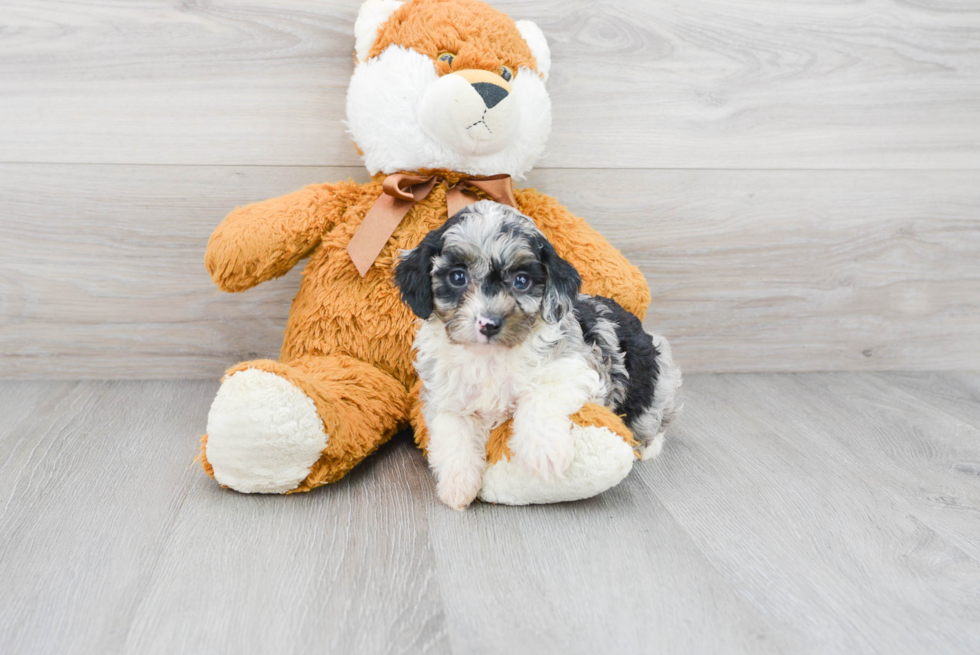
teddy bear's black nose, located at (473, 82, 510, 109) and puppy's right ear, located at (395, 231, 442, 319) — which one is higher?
teddy bear's black nose, located at (473, 82, 510, 109)

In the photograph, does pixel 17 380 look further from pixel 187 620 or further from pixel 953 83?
pixel 953 83

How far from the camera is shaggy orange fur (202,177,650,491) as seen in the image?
1.66 metres

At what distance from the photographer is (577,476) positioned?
1382 mm

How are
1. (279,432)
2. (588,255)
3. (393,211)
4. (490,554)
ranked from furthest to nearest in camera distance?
1. (588,255)
2. (393,211)
3. (279,432)
4. (490,554)

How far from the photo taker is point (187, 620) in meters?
1.07

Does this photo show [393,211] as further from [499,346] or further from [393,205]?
[499,346]

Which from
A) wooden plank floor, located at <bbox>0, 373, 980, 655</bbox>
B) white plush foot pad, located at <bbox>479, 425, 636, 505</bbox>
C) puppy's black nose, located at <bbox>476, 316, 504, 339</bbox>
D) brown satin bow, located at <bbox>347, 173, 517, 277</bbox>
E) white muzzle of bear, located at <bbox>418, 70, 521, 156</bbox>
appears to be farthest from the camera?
brown satin bow, located at <bbox>347, 173, 517, 277</bbox>

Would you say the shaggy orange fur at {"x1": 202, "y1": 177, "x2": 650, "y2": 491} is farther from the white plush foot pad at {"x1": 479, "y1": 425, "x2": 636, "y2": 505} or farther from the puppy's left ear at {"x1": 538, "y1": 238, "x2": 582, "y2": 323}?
the puppy's left ear at {"x1": 538, "y1": 238, "x2": 582, "y2": 323}

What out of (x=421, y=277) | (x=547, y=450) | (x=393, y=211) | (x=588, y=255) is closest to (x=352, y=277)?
(x=393, y=211)

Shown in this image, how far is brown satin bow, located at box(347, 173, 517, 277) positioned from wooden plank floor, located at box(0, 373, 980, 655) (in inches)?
18.7

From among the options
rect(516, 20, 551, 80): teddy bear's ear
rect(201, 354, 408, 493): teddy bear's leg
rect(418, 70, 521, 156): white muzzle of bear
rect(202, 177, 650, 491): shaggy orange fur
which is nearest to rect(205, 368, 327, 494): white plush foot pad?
rect(201, 354, 408, 493): teddy bear's leg

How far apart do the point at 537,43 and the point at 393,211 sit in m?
0.57

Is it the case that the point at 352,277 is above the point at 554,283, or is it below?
below

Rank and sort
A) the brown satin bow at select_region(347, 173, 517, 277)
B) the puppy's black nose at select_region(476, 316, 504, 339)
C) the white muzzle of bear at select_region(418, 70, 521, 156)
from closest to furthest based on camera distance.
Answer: the puppy's black nose at select_region(476, 316, 504, 339) → the white muzzle of bear at select_region(418, 70, 521, 156) → the brown satin bow at select_region(347, 173, 517, 277)
